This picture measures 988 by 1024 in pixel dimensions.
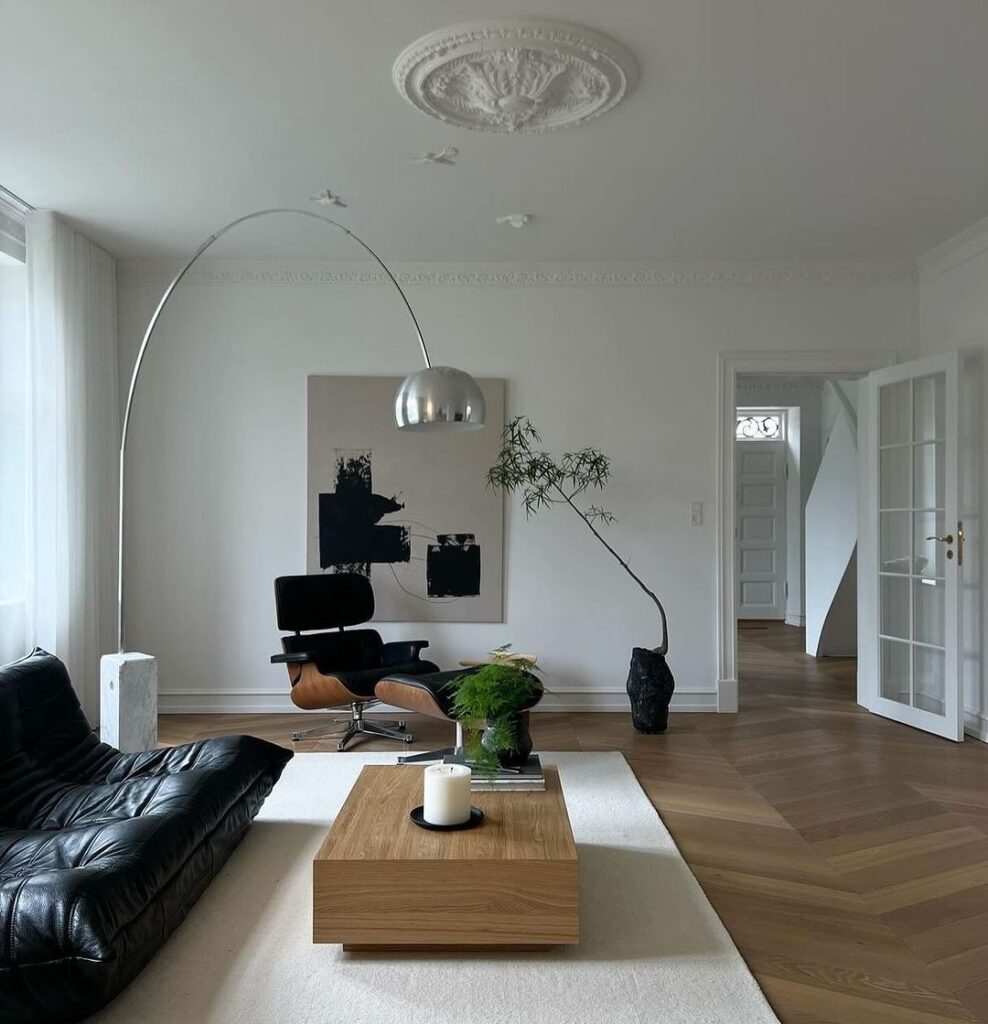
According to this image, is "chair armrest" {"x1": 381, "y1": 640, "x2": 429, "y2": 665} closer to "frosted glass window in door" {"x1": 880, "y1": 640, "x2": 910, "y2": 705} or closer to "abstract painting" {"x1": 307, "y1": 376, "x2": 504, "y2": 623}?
"abstract painting" {"x1": 307, "y1": 376, "x2": 504, "y2": 623}

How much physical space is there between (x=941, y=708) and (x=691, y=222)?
312 cm

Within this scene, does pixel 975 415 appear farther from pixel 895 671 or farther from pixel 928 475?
pixel 895 671

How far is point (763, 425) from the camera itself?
10.1 meters

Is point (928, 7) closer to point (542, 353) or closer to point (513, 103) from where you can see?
point (513, 103)

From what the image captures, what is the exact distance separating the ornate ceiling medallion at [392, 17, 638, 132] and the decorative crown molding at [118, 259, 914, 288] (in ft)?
6.70

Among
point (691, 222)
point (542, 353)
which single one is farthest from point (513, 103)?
point (542, 353)

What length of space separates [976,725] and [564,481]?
2.77m

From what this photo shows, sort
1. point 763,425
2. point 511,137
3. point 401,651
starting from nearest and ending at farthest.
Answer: point 511,137 < point 401,651 < point 763,425

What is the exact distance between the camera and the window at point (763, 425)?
10.1m

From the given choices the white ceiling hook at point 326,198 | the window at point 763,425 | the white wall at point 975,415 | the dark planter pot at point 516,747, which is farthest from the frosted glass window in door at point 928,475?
the window at point 763,425

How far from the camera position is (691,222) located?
4.87 metres

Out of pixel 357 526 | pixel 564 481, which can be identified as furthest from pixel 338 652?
pixel 564 481

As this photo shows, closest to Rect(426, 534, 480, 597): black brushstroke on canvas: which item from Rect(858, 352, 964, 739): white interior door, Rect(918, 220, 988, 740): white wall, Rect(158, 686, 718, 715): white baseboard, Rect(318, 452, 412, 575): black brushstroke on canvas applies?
Rect(318, 452, 412, 575): black brushstroke on canvas

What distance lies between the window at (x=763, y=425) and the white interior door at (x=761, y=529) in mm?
116
